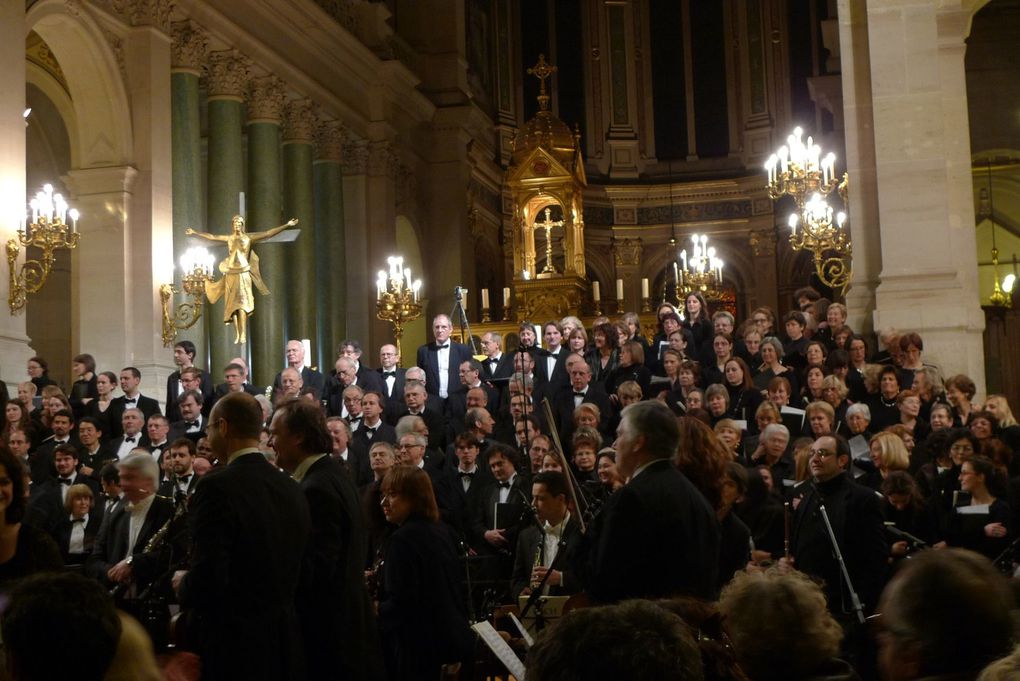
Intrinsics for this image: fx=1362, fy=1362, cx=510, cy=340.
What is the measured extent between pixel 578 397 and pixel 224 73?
9.52 metres

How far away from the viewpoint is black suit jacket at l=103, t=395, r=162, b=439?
40.2 ft

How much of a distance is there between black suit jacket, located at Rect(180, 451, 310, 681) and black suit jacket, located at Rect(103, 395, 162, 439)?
769 centimetres

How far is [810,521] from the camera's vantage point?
22.9 feet

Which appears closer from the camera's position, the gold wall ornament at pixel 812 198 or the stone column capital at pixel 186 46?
the gold wall ornament at pixel 812 198

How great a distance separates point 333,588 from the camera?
16.5 feet

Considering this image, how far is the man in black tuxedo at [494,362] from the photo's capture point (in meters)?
13.1

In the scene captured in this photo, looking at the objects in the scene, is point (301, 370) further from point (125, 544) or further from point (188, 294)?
point (125, 544)

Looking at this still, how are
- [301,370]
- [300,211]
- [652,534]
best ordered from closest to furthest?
[652,534]
[301,370]
[300,211]

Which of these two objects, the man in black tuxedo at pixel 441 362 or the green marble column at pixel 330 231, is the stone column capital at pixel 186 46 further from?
the man in black tuxedo at pixel 441 362

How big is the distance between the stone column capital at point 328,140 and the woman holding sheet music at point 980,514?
16.3m

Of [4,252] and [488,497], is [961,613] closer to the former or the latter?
[488,497]

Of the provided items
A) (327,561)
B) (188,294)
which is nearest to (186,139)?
(188,294)

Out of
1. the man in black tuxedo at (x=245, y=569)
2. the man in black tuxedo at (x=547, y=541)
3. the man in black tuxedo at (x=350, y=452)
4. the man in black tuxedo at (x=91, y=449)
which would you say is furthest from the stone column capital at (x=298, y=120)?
the man in black tuxedo at (x=245, y=569)

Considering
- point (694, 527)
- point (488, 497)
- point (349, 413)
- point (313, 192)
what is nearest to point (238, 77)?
point (313, 192)
